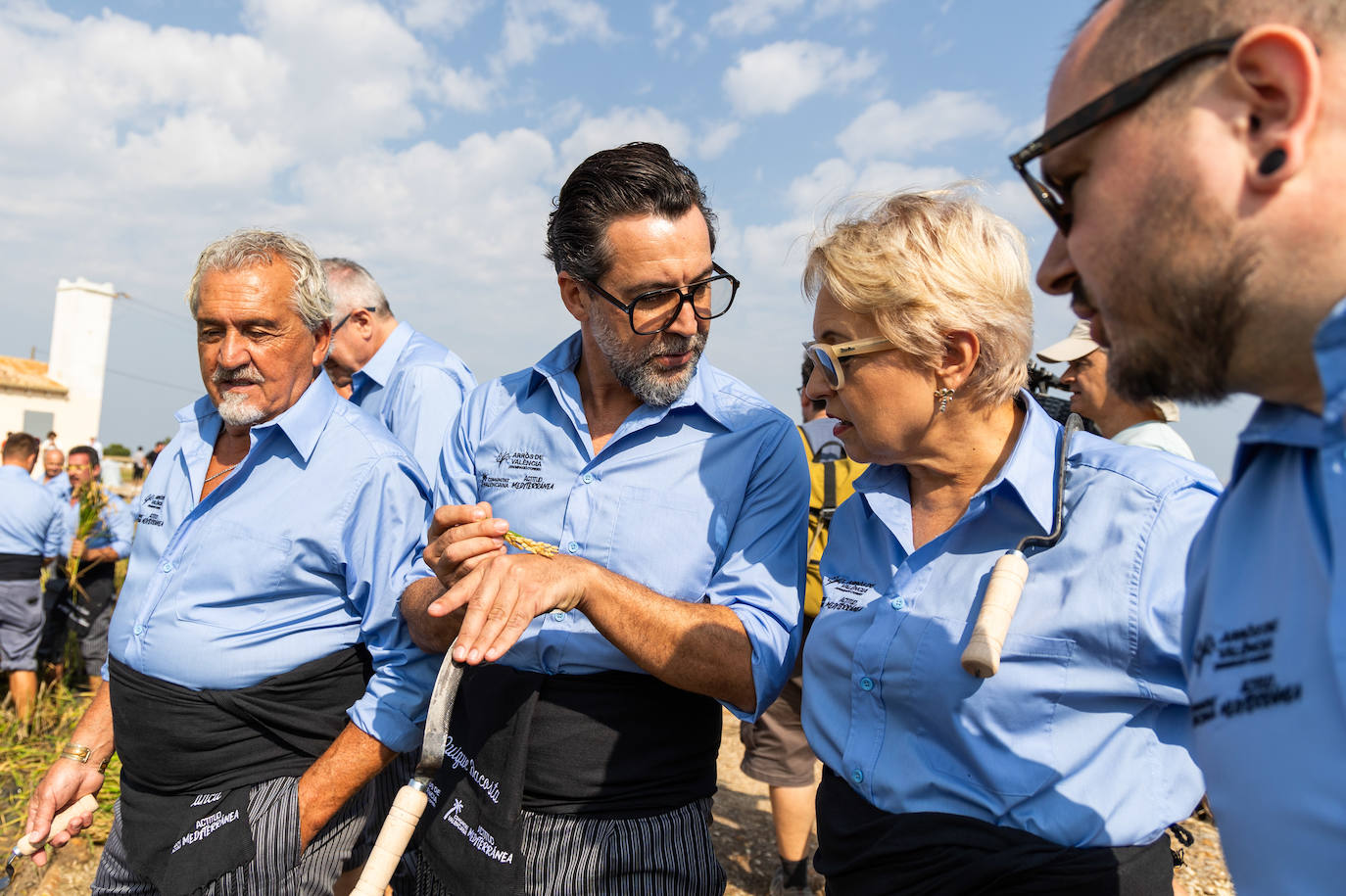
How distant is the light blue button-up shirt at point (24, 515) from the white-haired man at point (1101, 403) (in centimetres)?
868

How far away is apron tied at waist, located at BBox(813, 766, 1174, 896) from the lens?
1679 millimetres

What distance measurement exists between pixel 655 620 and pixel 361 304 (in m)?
3.91

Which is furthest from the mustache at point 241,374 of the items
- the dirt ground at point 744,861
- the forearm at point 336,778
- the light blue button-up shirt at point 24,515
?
the light blue button-up shirt at point 24,515

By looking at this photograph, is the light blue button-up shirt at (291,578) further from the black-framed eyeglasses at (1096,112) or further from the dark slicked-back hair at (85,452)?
the dark slicked-back hair at (85,452)

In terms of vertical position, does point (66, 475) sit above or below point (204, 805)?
above

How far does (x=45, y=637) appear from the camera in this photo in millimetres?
8945

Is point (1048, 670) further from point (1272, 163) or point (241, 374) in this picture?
point (241, 374)

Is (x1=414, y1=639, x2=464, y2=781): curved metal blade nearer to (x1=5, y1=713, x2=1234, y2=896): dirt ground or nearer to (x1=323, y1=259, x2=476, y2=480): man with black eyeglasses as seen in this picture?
(x1=323, y1=259, x2=476, y2=480): man with black eyeglasses

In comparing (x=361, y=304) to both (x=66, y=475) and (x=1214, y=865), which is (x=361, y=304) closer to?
(x=1214, y=865)

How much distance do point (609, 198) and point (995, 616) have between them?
162 cm

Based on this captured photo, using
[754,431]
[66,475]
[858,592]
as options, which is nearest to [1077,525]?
[858,592]

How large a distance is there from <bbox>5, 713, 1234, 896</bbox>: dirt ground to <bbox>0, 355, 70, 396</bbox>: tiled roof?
112 feet

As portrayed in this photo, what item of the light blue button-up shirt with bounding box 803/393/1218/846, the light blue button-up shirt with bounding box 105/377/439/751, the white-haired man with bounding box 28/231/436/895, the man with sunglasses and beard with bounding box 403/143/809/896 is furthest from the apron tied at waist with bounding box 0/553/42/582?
the light blue button-up shirt with bounding box 803/393/1218/846

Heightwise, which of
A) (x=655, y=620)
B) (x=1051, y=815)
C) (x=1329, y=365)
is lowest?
(x=1051, y=815)
